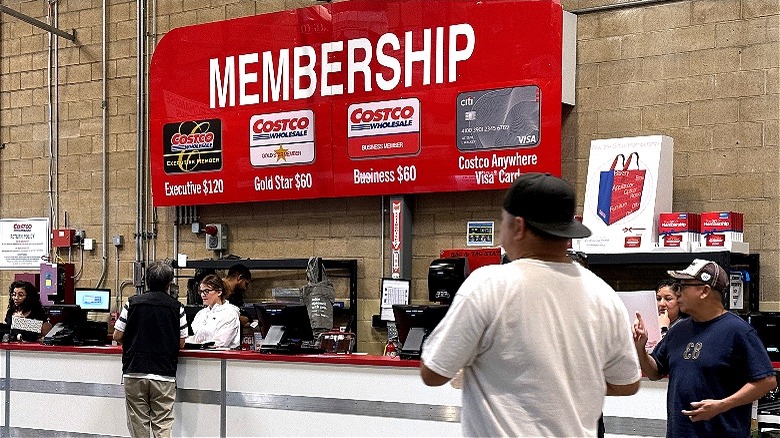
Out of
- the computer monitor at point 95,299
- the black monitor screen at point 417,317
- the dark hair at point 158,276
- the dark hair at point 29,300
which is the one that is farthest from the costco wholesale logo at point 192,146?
the black monitor screen at point 417,317

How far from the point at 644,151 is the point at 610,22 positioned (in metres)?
1.18

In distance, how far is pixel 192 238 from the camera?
978cm

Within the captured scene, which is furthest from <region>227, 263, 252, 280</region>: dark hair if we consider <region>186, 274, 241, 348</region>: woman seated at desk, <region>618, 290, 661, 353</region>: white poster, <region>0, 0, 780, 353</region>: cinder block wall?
<region>618, 290, 661, 353</region>: white poster

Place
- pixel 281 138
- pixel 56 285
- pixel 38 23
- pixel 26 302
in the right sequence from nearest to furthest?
pixel 26 302, pixel 281 138, pixel 56 285, pixel 38 23

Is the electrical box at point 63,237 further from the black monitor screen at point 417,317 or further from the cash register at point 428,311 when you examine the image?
the black monitor screen at point 417,317

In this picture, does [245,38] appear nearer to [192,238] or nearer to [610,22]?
[192,238]

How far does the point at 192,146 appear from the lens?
9414 mm

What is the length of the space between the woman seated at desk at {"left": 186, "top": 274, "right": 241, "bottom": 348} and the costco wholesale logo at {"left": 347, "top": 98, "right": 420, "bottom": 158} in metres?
1.65

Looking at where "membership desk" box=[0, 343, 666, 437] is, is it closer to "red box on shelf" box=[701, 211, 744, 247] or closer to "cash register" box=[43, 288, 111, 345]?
"cash register" box=[43, 288, 111, 345]

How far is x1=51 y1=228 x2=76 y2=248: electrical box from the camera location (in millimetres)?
10445

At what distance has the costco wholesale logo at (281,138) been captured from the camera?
28.8 feet

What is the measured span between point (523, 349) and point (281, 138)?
672 cm

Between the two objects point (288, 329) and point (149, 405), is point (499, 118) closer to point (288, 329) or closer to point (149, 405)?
point (288, 329)

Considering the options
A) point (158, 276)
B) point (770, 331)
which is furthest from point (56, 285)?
point (770, 331)
